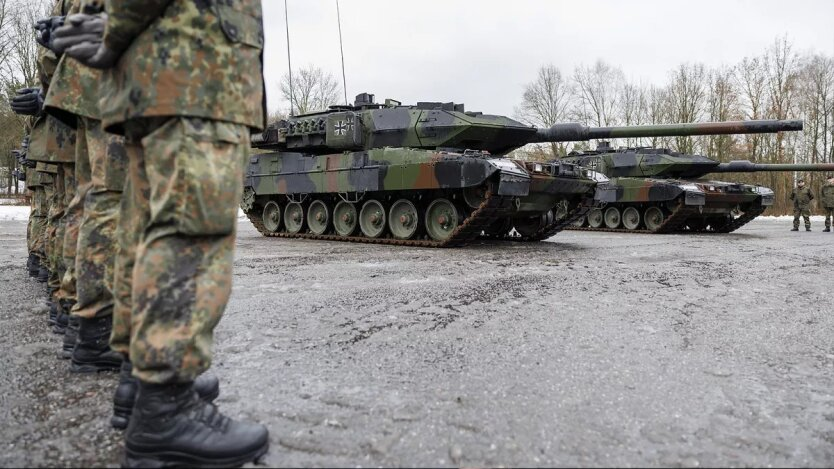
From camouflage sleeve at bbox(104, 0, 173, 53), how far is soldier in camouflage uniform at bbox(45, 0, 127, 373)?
0.79 m

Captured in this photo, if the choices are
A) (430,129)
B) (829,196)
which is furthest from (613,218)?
(430,129)

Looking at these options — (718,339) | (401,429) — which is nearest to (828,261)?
(718,339)

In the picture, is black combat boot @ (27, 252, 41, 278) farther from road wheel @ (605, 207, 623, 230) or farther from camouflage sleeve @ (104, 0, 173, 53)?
road wheel @ (605, 207, 623, 230)

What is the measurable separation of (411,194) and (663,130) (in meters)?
5.58

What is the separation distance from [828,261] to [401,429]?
772 centimetres

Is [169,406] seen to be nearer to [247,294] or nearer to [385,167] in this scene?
[247,294]

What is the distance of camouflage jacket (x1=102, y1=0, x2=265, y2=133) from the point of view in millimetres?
1699

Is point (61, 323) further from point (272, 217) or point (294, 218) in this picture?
point (272, 217)

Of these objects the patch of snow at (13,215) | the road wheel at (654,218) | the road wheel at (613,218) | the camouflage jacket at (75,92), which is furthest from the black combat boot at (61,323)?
the patch of snow at (13,215)

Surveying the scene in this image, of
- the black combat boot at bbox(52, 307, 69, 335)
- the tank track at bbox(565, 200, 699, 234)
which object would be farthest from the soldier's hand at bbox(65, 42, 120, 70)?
the tank track at bbox(565, 200, 699, 234)

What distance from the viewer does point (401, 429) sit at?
6.34ft

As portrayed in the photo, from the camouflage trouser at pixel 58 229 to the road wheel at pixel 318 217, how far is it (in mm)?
7667

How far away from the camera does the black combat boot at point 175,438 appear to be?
1.67m

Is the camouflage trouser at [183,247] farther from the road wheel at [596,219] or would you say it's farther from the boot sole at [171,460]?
the road wheel at [596,219]
